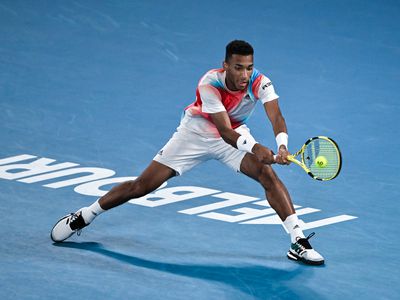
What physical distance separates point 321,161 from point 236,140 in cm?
78

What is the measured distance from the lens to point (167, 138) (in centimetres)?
1235

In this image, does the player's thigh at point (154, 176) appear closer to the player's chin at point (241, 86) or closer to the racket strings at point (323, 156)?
the player's chin at point (241, 86)

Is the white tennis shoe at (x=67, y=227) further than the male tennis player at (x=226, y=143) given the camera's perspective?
Yes

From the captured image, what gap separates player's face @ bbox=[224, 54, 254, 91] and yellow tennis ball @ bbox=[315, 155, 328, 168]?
3.24ft

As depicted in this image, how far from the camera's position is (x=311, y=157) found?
8.87 metres

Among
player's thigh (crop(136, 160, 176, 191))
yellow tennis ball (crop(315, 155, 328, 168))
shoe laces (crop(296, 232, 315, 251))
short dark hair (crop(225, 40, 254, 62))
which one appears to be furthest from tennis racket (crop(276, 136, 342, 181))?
player's thigh (crop(136, 160, 176, 191))

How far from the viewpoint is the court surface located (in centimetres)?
886

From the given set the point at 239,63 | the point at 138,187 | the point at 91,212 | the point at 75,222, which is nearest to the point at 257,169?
the point at 239,63

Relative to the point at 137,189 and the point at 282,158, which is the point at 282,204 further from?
the point at 137,189

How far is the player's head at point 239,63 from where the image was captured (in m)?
9.04

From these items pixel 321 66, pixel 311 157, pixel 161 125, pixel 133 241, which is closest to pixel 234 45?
pixel 311 157

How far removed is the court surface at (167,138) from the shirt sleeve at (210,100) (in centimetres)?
127

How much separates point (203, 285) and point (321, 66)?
6945 mm

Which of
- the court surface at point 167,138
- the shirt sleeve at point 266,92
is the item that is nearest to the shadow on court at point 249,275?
the court surface at point 167,138
